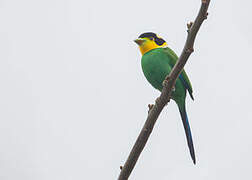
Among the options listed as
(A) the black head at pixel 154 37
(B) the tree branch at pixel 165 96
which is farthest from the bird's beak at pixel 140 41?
(B) the tree branch at pixel 165 96

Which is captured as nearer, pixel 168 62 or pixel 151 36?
pixel 168 62

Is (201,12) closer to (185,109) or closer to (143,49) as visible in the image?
(185,109)

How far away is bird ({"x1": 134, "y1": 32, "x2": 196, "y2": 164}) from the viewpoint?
474cm

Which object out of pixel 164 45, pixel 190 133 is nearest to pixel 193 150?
pixel 190 133

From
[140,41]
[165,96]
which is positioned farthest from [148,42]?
[165,96]

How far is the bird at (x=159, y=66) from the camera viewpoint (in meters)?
4.74

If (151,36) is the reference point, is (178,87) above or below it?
below

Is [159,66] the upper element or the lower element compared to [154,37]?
lower

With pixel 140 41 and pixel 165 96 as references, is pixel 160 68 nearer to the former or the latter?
pixel 140 41

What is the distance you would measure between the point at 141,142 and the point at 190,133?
1.73m

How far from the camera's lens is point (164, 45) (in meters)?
5.43

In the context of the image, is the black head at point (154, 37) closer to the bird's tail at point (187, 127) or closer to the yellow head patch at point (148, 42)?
the yellow head patch at point (148, 42)

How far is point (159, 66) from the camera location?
16.1 feet

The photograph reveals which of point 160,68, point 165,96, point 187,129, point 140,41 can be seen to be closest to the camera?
point 165,96
